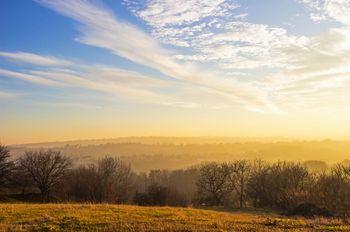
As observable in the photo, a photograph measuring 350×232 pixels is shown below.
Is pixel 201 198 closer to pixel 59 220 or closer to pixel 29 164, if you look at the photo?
pixel 29 164

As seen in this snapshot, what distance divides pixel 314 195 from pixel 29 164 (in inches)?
2169

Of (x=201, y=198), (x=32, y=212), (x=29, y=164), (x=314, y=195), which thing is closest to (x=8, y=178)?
(x=29, y=164)

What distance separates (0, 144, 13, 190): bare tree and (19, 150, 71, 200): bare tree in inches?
109

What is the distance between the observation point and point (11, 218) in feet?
79.7

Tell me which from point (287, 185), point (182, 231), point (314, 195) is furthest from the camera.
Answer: point (287, 185)

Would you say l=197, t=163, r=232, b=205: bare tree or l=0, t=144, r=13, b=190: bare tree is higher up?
l=0, t=144, r=13, b=190: bare tree

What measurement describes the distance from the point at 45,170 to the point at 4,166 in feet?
26.1

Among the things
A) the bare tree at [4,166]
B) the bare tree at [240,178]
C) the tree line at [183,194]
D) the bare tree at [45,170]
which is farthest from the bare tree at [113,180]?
the bare tree at [240,178]

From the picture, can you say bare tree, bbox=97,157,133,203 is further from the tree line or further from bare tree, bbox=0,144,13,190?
bare tree, bbox=0,144,13,190

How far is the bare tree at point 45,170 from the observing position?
240ft

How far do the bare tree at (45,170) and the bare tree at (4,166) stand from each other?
9.07ft

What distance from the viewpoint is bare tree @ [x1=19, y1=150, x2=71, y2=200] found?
240ft

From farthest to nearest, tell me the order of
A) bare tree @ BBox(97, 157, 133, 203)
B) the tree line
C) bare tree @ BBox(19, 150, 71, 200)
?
bare tree @ BBox(19, 150, 71, 200)
bare tree @ BBox(97, 157, 133, 203)
the tree line

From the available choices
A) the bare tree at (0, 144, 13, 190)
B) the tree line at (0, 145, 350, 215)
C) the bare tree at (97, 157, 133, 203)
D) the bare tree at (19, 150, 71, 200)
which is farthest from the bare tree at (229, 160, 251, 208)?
the bare tree at (0, 144, 13, 190)
